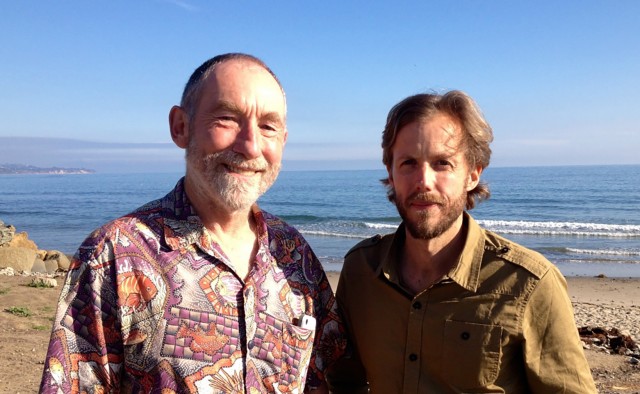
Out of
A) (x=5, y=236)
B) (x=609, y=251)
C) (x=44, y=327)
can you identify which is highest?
(x=44, y=327)

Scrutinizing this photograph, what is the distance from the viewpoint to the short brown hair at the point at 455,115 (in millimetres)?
2740

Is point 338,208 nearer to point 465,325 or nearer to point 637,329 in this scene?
point 637,329

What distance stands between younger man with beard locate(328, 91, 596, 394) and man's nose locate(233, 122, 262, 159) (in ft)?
2.62

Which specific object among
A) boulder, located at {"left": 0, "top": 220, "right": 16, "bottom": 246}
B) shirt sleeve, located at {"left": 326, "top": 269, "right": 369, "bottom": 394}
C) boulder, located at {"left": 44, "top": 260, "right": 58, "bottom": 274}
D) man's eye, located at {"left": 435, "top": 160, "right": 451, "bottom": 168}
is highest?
man's eye, located at {"left": 435, "top": 160, "right": 451, "bottom": 168}

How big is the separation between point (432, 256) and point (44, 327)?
6.99 meters

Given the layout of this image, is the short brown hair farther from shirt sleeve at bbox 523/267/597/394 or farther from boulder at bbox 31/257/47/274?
boulder at bbox 31/257/47/274

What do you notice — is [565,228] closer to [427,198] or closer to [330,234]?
[330,234]

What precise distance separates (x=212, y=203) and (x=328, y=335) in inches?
34.2

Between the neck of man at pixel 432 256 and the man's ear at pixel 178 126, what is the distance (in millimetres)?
1176

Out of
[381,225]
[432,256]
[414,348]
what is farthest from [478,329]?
[381,225]

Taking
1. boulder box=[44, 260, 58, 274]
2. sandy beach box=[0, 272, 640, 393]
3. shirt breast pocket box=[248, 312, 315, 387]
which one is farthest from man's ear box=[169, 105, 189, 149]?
boulder box=[44, 260, 58, 274]

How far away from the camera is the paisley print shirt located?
1.97m

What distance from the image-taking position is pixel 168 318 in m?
2.10

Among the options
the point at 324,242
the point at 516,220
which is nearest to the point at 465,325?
the point at 324,242
